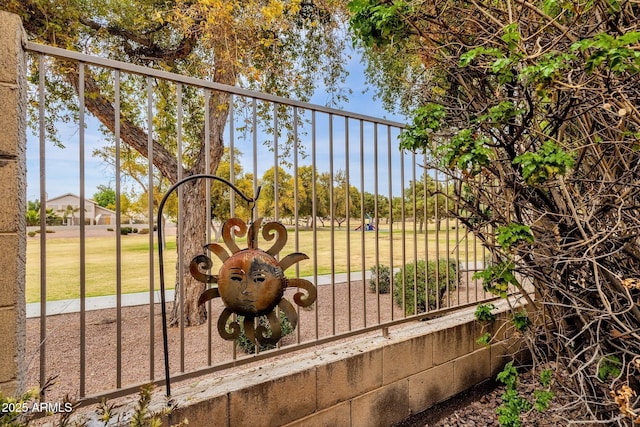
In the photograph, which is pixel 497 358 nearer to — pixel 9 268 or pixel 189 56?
pixel 9 268

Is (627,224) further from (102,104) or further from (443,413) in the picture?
(102,104)

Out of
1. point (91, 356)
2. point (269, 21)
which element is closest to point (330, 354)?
point (91, 356)

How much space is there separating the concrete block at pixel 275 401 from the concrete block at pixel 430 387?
0.89 metres

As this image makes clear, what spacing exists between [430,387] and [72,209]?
8.39 feet

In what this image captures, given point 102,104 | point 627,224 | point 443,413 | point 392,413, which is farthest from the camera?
point 102,104

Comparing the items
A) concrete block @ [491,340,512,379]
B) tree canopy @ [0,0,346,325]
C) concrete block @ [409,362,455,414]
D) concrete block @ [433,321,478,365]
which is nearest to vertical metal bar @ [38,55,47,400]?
concrete block @ [409,362,455,414]

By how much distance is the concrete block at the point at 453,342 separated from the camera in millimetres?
2607

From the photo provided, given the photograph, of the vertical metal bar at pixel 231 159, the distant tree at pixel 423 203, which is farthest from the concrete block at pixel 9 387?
the distant tree at pixel 423 203

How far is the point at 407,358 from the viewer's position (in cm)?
243

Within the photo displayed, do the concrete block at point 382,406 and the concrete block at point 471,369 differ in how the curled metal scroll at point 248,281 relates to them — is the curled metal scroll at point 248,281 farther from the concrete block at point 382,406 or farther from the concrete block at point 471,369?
the concrete block at point 471,369

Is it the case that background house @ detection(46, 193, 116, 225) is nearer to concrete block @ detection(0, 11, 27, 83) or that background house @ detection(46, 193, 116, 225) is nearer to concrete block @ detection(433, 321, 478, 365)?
concrete block @ detection(0, 11, 27, 83)

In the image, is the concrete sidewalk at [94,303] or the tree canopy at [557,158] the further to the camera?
the concrete sidewalk at [94,303]

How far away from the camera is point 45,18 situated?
402 centimetres

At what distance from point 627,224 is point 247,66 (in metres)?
4.15
